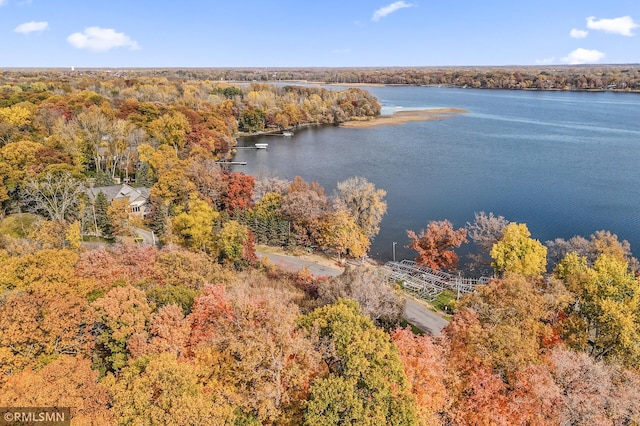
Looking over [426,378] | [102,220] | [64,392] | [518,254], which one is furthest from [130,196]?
[426,378]

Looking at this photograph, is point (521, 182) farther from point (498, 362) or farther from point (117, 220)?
point (117, 220)

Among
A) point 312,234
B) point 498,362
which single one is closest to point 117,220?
point 312,234

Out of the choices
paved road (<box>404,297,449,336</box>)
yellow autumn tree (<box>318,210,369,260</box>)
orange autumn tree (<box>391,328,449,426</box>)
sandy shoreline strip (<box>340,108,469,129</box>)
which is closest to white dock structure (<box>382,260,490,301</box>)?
paved road (<box>404,297,449,336</box>)

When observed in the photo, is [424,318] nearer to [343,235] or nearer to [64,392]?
[343,235]

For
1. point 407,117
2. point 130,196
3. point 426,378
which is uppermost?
point 407,117

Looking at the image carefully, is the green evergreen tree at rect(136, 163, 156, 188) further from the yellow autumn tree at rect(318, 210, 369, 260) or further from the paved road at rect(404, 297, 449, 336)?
the paved road at rect(404, 297, 449, 336)

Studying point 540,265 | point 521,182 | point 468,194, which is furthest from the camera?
point 521,182
